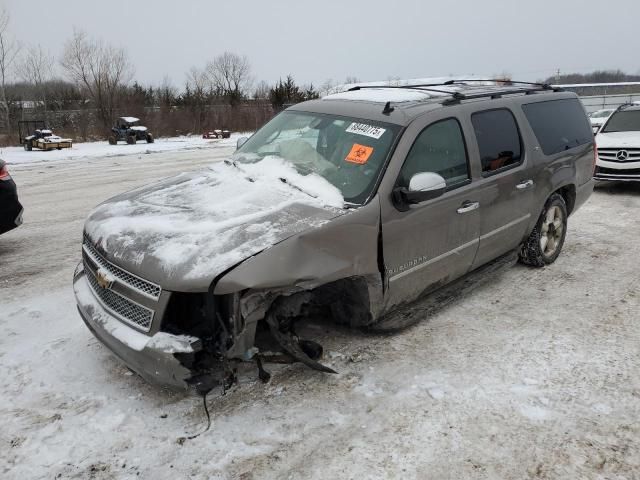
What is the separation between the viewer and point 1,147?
2725cm

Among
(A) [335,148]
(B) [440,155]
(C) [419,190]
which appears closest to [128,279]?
(A) [335,148]

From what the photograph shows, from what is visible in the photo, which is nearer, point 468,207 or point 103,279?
point 103,279

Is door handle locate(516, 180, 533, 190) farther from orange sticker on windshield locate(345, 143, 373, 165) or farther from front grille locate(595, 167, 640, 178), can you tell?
front grille locate(595, 167, 640, 178)

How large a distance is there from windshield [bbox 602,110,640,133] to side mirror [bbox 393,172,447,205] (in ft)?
27.3

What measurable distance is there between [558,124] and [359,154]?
285cm

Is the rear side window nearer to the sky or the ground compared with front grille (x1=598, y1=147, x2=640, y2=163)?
nearer to the sky

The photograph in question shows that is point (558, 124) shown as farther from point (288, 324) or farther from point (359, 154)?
point (288, 324)

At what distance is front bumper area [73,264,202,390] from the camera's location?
2.71 metres

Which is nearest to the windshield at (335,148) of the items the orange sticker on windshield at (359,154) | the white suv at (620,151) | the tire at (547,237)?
the orange sticker on windshield at (359,154)

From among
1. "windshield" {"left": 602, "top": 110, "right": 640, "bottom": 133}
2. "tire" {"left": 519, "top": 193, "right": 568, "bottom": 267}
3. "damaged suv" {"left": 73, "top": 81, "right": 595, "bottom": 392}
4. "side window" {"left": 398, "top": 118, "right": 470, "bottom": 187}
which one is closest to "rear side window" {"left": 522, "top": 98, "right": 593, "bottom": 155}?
"damaged suv" {"left": 73, "top": 81, "right": 595, "bottom": 392}

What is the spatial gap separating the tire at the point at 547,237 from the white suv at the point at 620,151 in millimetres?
4374

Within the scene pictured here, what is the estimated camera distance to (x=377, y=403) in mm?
3117

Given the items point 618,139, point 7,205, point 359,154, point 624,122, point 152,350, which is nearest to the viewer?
point 152,350

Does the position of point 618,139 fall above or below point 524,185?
above
